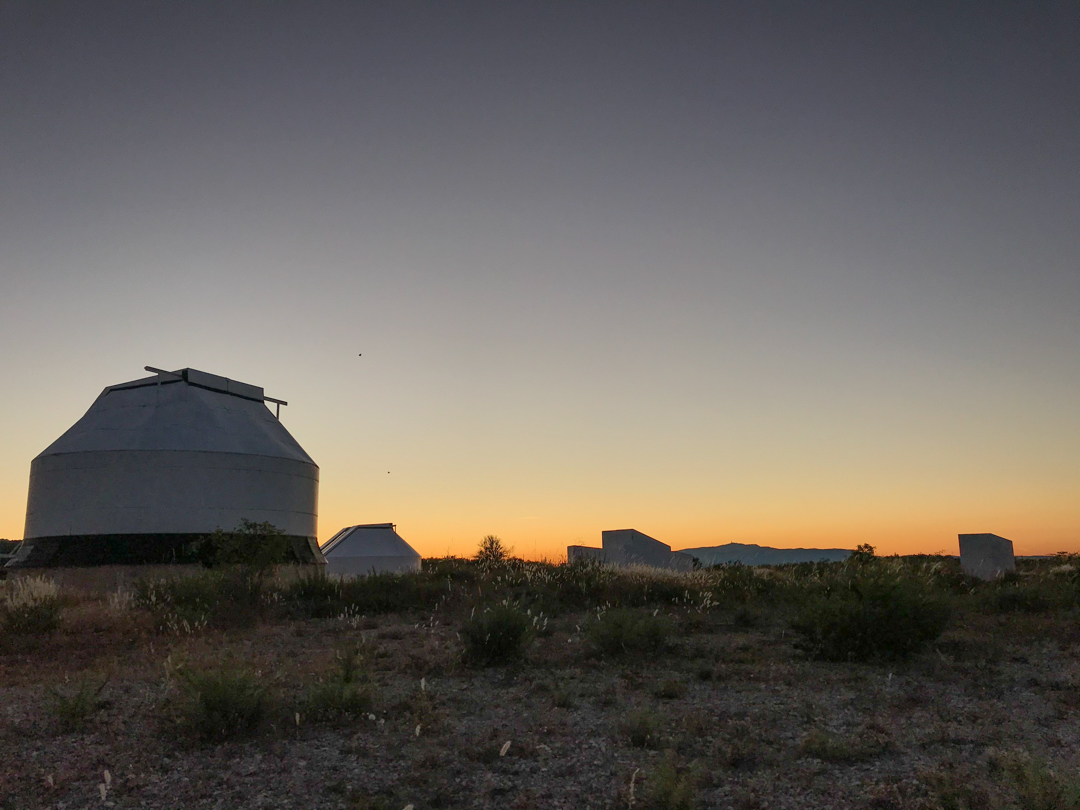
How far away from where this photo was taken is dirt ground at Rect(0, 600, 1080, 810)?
195 inches

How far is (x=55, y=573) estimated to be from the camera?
22.0 metres

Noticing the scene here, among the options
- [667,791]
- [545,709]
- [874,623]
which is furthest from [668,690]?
[874,623]

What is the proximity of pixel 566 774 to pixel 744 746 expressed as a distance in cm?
144

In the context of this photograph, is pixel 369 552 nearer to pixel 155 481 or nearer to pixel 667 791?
pixel 155 481

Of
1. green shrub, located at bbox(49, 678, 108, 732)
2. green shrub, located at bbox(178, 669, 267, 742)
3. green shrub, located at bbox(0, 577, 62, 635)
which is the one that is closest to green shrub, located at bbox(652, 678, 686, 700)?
green shrub, located at bbox(178, 669, 267, 742)

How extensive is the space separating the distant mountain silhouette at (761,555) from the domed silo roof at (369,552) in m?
10.6

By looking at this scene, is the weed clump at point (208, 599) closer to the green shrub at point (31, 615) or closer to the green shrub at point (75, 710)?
the green shrub at point (31, 615)

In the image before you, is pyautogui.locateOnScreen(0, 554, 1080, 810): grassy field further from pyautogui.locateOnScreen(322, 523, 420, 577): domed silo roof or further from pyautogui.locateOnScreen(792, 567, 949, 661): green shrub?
pyautogui.locateOnScreen(322, 523, 420, 577): domed silo roof

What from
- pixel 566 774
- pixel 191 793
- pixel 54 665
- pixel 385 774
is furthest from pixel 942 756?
pixel 54 665

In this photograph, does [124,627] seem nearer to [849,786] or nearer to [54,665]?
[54,665]

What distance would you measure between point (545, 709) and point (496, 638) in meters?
2.11

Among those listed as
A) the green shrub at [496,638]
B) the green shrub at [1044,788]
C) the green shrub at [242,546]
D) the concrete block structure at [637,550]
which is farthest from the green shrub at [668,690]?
the concrete block structure at [637,550]

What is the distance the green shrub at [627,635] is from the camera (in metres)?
9.57

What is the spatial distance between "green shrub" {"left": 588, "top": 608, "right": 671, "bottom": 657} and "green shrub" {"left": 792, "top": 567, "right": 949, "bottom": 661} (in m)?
1.86
